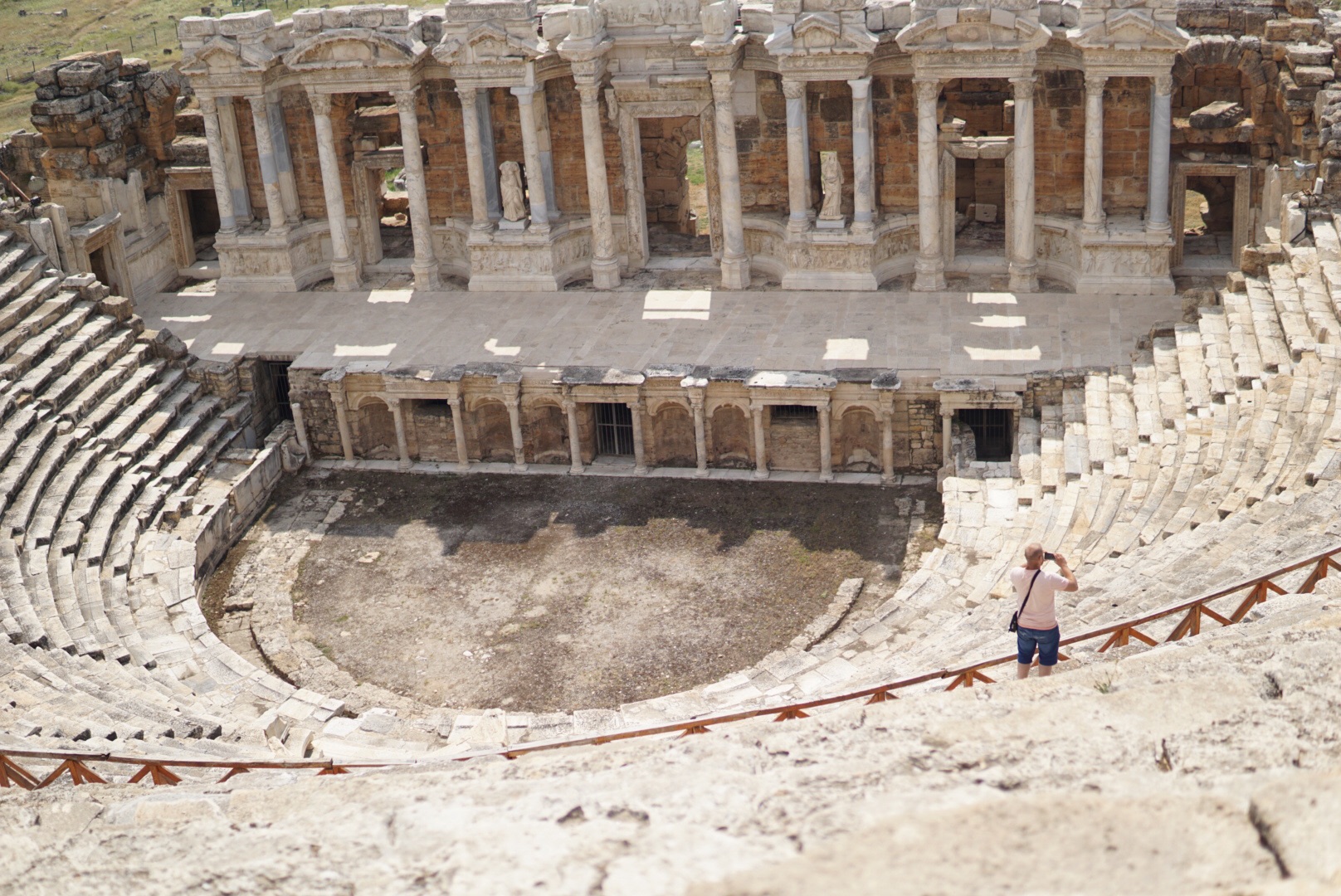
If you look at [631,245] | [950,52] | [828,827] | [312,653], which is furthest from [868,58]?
[828,827]

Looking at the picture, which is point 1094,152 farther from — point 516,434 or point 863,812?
point 863,812

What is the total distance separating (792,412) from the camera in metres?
24.9

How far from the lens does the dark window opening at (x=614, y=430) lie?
25.5 m

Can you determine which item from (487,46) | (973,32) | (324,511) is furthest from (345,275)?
(973,32)

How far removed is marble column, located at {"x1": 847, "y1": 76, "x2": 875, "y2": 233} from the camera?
26375 mm

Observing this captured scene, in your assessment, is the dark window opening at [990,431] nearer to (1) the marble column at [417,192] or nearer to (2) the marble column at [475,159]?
(2) the marble column at [475,159]

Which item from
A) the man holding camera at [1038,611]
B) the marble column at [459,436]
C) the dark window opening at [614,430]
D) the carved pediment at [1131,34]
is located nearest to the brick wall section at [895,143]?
the carved pediment at [1131,34]

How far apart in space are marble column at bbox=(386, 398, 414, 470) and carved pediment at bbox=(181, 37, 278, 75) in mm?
6555

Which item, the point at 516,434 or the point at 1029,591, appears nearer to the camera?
the point at 1029,591

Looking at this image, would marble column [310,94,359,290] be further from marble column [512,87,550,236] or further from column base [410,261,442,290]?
marble column [512,87,550,236]

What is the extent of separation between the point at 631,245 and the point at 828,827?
22.3m

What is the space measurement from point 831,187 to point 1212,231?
734cm

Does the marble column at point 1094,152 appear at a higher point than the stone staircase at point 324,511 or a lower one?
higher

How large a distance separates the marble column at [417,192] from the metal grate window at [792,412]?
7393mm
